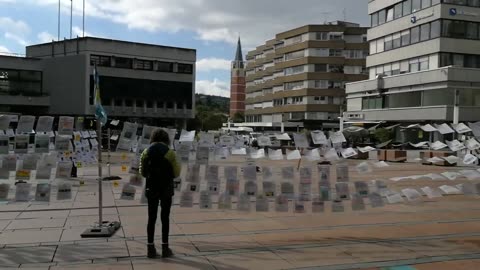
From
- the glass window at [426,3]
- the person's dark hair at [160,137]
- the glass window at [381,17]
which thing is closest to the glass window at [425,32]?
the glass window at [426,3]

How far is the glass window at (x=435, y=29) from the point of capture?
5512 centimetres

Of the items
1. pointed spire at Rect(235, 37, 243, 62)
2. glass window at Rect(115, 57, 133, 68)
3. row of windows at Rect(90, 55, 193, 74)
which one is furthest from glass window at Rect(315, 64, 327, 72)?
pointed spire at Rect(235, 37, 243, 62)

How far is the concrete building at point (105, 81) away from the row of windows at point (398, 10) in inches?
1882

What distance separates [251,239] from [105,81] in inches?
3581

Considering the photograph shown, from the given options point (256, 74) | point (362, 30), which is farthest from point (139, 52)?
point (362, 30)

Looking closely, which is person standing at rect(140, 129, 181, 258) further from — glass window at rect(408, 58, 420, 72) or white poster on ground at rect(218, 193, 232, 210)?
glass window at rect(408, 58, 420, 72)

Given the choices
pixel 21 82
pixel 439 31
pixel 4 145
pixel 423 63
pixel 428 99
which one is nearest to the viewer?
pixel 4 145

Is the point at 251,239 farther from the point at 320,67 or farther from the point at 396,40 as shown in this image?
the point at 320,67

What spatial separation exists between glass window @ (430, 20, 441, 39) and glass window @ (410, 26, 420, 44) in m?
2.29

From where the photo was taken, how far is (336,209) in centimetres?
1092

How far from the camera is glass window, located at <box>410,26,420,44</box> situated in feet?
192

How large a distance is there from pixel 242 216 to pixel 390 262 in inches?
171

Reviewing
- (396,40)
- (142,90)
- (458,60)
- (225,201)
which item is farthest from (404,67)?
(225,201)

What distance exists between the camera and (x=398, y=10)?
6291 centimetres
